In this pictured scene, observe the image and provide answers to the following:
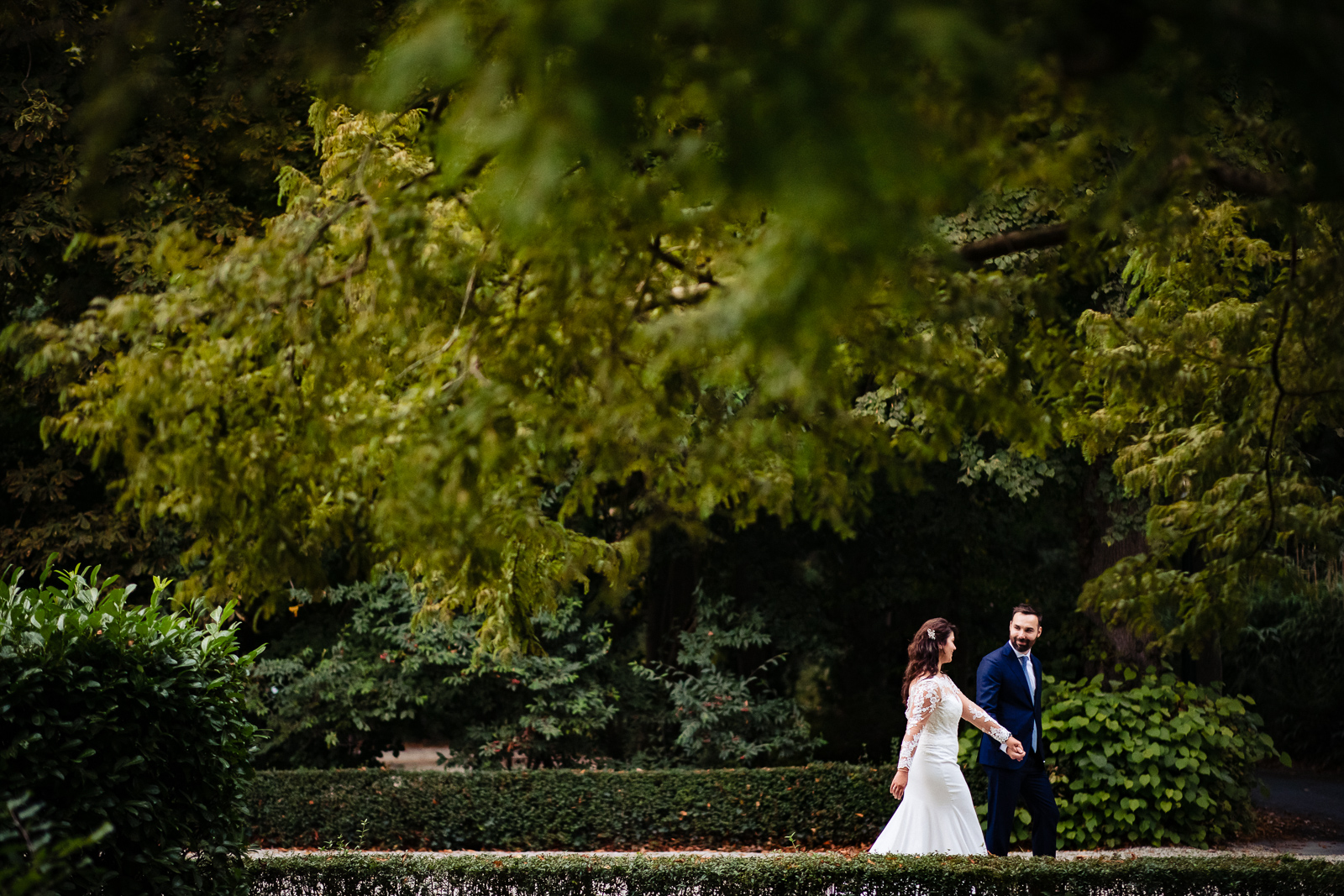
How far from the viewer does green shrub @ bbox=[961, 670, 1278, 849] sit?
10.6 meters

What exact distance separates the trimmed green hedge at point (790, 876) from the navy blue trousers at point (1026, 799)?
19.6 inches

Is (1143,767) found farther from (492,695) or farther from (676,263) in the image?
(676,263)

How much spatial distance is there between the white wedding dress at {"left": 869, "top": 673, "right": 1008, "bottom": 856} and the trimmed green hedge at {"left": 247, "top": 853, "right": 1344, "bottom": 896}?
0.64 metres

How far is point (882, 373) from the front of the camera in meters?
3.78

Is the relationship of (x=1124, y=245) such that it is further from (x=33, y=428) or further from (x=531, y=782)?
(x=33, y=428)

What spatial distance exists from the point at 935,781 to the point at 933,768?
0.11 m

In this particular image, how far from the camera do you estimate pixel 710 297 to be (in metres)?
3.11

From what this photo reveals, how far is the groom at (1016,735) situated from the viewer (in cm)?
752

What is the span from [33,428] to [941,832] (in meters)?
11.1

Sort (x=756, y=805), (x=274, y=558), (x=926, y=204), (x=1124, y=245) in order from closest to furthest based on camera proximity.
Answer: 1. (x=926, y=204)
2. (x=274, y=558)
3. (x=1124, y=245)
4. (x=756, y=805)

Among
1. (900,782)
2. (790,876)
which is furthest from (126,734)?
(900,782)

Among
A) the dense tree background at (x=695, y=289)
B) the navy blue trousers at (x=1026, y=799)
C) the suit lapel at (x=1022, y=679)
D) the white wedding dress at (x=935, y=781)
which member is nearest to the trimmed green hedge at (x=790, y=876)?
the navy blue trousers at (x=1026, y=799)

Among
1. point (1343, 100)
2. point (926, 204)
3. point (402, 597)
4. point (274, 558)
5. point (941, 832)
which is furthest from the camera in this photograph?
point (402, 597)

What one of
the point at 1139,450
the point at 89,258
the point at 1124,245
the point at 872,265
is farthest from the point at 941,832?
the point at 89,258
